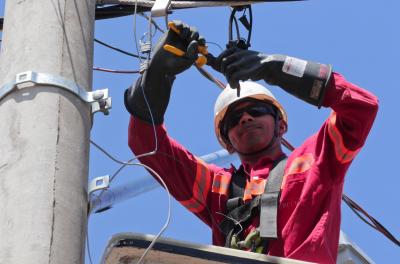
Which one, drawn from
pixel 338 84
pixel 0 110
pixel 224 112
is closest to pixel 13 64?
pixel 0 110

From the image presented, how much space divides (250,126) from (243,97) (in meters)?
0.21

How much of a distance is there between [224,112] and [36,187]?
2525 millimetres

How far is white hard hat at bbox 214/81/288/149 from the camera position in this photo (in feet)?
18.0

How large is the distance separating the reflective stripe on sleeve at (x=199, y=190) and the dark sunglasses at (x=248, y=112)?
305 mm

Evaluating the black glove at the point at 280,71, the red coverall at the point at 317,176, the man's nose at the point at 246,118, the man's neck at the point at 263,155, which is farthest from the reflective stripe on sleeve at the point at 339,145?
the man's nose at the point at 246,118

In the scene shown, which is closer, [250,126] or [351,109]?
[351,109]

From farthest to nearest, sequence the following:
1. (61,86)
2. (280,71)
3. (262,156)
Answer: (262,156) < (280,71) < (61,86)

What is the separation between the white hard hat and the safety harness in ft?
1.49

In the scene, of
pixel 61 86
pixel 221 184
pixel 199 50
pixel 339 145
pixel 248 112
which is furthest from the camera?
pixel 248 112

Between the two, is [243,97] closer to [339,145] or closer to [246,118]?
[246,118]

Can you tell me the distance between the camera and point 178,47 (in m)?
4.23

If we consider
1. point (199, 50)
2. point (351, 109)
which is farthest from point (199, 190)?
point (199, 50)

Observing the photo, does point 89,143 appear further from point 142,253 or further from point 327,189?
point 327,189

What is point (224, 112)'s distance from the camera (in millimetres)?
5527
